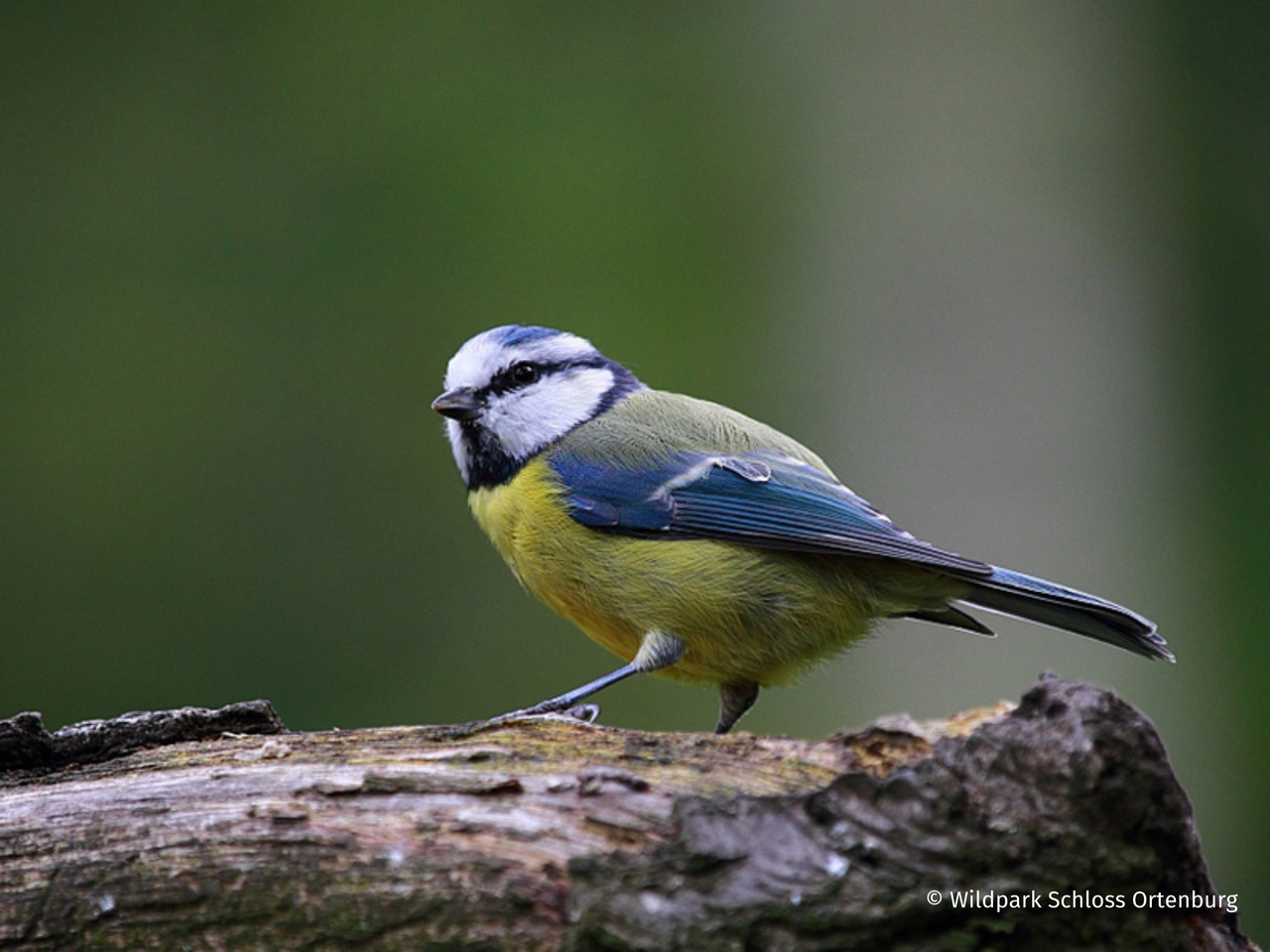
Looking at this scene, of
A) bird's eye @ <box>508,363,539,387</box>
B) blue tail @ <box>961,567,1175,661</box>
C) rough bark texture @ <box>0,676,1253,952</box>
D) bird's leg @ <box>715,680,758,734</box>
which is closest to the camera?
rough bark texture @ <box>0,676,1253,952</box>

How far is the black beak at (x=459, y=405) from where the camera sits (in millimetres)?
3326

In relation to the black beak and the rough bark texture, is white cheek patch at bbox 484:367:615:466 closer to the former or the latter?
the black beak

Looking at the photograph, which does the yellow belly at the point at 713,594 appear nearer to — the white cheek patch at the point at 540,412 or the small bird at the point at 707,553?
the small bird at the point at 707,553

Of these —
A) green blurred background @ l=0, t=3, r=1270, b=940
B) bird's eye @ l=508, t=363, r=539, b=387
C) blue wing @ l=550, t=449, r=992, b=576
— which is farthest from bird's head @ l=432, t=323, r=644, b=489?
green blurred background @ l=0, t=3, r=1270, b=940

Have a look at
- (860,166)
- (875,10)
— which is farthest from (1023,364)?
(875,10)

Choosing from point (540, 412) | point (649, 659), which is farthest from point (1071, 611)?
point (540, 412)

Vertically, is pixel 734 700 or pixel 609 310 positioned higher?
pixel 609 310

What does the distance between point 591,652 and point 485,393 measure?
290cm

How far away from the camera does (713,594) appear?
115 inches

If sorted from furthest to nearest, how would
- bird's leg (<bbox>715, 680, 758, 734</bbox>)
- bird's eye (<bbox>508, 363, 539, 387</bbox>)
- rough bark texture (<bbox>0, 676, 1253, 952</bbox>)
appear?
bird's eye (<bbox>508, 363, 539, 387</bbox>) → bird's leg (<bbox>715, 680, 758, 734</bbox>) → rough bark texture (<bbox>0, 676, 1253, 952</bbox>)

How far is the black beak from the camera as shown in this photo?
3.33m

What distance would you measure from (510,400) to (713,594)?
84 cm

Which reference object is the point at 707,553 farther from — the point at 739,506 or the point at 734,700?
the point at 734,700

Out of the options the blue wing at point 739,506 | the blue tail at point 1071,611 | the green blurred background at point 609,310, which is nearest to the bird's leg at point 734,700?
the blue wing at point 739,506
